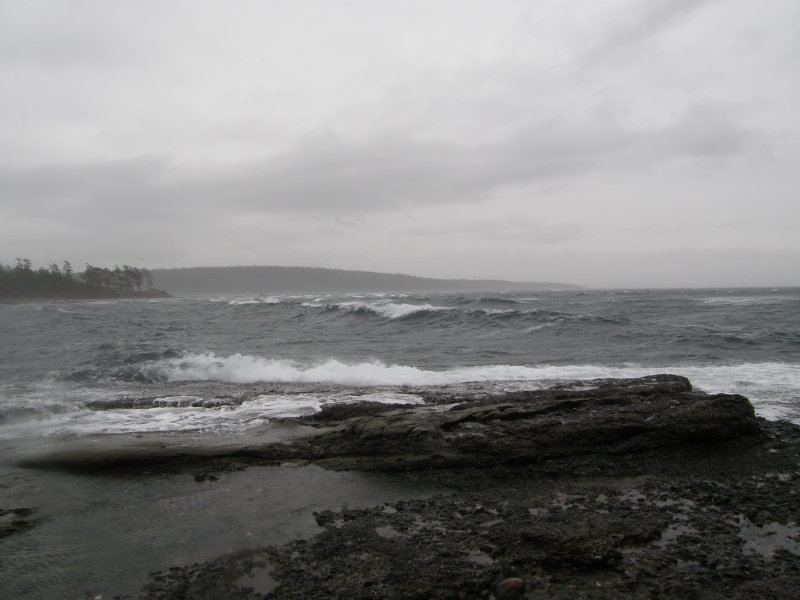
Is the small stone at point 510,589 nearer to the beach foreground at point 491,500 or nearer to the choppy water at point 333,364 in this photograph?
the beach foreground at point 491,500

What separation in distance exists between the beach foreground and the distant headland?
107189 mm

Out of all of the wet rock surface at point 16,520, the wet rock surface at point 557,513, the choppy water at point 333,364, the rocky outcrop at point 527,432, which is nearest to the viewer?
the wet rock surface at point 557,513

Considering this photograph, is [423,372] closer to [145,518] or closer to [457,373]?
[457,373]

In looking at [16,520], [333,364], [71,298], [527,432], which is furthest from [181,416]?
[71,298]

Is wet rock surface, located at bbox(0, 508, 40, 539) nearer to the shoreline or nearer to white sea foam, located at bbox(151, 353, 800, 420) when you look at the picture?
white sea foam, located at bbox(151, 353, 800, 420)

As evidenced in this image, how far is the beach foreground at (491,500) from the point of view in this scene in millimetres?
4395

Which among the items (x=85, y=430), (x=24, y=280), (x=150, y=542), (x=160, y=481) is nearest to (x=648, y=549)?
(x=150, y=542)

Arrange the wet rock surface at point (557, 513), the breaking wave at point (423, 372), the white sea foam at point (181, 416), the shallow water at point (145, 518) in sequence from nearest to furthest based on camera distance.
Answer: the wet rock surface at point (557, 513) → the shallow water at point (145, 518) → the white sea foam at point (181, 416) → the breaking wave at point (423, 372)

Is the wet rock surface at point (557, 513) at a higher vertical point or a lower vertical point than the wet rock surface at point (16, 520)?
higher

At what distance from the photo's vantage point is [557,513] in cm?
555

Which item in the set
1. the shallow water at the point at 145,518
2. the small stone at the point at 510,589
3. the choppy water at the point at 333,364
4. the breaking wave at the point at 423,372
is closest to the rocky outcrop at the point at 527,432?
the shallow water at the point at 145,518

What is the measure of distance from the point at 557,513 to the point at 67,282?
126 meters

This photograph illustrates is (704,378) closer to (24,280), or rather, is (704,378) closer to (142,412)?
(142,412)

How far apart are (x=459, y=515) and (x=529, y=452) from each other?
6.65 feet
